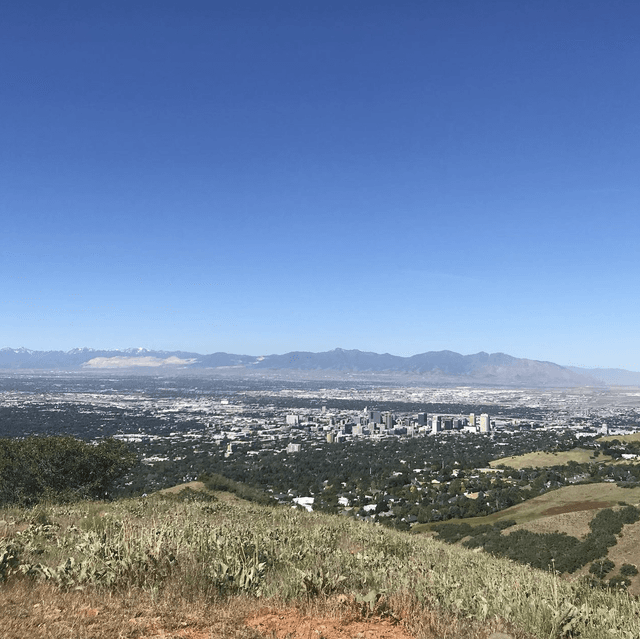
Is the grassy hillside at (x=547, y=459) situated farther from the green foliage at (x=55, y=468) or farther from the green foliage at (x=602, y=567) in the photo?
the green foliage at (x=55, y=468)

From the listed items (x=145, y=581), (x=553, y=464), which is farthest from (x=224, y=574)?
(x=553, y=464)

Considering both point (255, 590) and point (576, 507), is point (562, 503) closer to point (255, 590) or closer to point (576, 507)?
point (576, 507)

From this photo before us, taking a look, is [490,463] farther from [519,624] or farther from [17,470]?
[519,624]

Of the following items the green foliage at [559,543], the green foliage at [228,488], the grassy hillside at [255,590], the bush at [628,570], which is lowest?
the green foliage at [559,543]

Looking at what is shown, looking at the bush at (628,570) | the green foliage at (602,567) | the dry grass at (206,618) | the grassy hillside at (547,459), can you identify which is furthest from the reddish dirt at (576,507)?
the dry grass at (206,618)

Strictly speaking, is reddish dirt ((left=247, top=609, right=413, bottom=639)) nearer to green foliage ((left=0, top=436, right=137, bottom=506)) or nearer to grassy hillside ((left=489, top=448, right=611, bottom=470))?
green foliage ((left=0, top=436, right=137, bottom=506))

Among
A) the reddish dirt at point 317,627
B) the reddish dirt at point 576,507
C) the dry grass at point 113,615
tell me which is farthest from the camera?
the reddish dirt at point 576,507

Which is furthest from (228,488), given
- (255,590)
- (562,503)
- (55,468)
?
(562,503)
